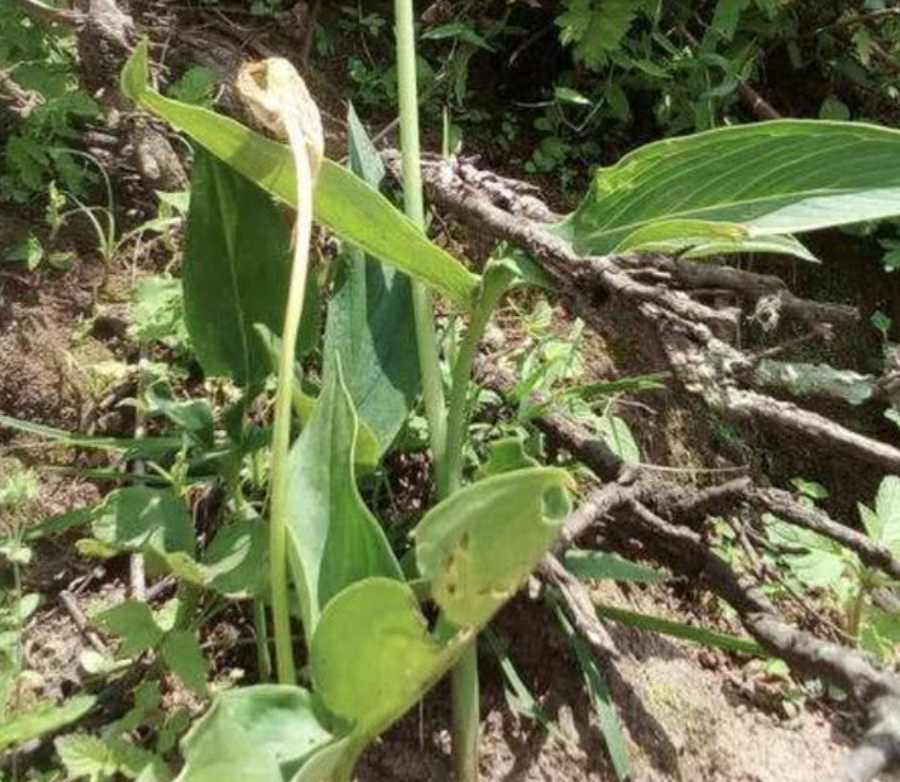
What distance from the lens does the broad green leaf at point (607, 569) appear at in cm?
121

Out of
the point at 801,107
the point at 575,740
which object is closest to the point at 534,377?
the point at 575,740

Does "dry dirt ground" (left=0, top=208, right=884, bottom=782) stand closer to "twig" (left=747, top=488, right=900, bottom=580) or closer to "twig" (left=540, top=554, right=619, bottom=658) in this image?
"twig" (left=540, top=554, right=619, bottom=658)

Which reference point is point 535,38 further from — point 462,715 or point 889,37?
point 462,715

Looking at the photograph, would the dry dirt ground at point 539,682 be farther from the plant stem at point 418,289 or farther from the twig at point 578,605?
the plant stem at point 418,289

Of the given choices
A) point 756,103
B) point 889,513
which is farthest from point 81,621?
point 756,103

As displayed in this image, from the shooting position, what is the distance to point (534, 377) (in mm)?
1359

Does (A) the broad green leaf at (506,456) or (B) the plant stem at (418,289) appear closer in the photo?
(A) the broad green leaf at (506,456)

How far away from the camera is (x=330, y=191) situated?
3.62 ft

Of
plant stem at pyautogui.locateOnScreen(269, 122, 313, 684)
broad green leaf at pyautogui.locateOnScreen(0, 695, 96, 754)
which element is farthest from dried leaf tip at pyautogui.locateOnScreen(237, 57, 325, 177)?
broad green leaf at pyautogui.locateOnScreen(0, 695, 96, 754)

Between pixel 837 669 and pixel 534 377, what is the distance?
0.44 m

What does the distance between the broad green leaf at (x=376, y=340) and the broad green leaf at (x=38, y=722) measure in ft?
1.09

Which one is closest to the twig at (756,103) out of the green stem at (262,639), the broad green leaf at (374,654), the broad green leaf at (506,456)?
the broad green leaf at (506,456)

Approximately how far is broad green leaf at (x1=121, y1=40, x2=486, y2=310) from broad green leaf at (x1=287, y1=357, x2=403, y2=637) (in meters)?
0.13

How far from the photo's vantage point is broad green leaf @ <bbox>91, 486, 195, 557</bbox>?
1104 mm
